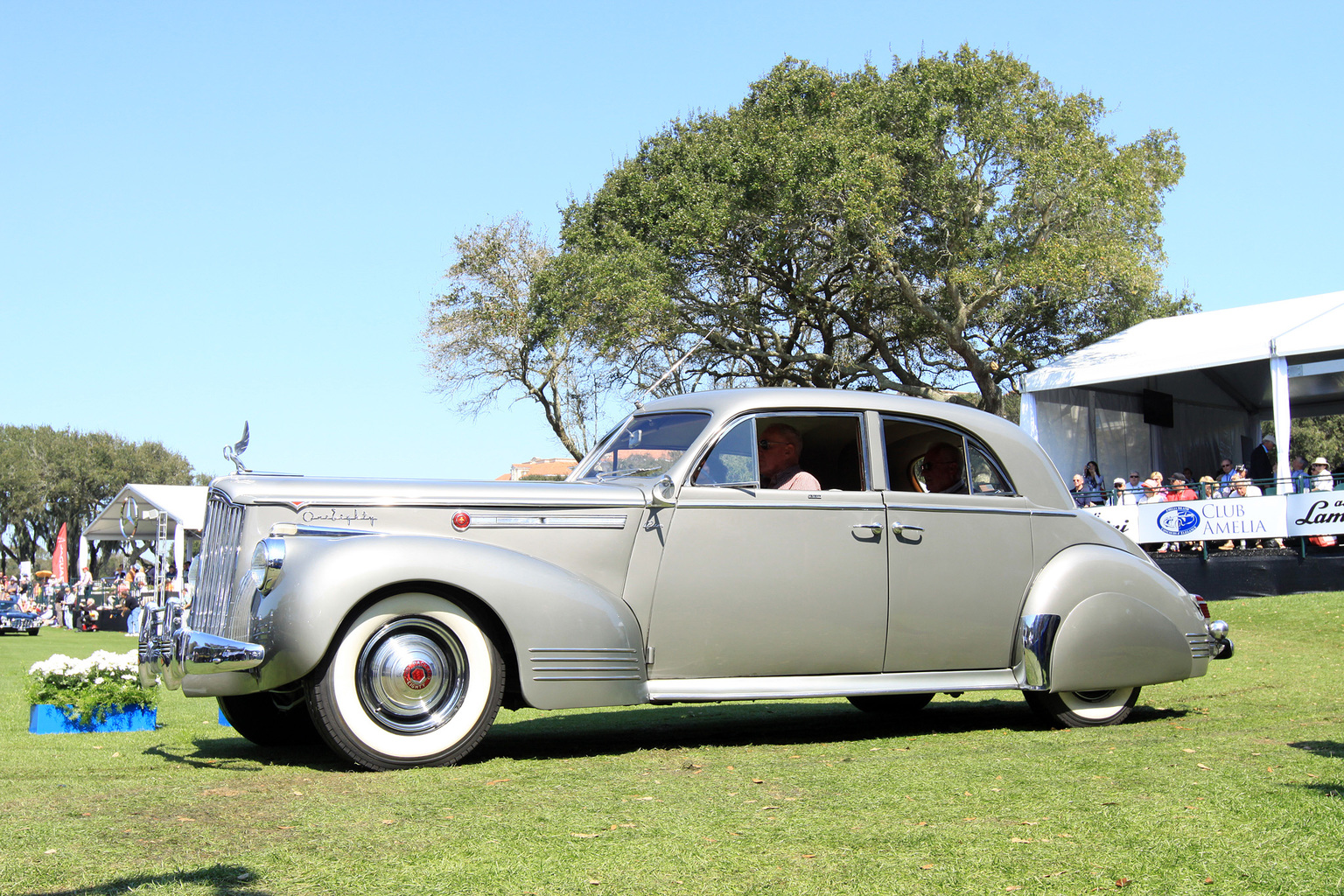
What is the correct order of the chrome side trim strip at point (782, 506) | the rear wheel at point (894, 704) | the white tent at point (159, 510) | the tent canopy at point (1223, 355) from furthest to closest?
the white tent at point (159, 510) → the tent canopy at point (1223, 355) → the rear wheel at point (894, 704) → the chrome side trim strip at point (782, 506)

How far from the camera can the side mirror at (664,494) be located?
5.63 metres

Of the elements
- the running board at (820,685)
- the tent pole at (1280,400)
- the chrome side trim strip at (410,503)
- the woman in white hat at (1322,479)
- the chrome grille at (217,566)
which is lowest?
the running board at (820,685)

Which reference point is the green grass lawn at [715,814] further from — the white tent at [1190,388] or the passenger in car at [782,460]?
the white tent at [1190,388]

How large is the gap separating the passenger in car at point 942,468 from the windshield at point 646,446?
1.48 metres

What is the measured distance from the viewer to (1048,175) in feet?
75.4

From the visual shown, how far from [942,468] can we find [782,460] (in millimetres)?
1084

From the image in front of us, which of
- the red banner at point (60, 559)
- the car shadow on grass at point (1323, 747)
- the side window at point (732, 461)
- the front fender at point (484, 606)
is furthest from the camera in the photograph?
the red banner at point (60, 559)

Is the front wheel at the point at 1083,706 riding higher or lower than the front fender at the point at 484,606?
lower

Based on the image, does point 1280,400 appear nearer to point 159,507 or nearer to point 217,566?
point 217,566

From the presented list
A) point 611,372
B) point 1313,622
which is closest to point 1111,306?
point 611,372

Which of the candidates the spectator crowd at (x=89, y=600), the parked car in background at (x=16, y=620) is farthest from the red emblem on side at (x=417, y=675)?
the parked car in background at (x=16, y=620)

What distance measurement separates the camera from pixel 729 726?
693 centimetres

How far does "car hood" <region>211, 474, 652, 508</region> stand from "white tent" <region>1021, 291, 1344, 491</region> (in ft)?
53.5

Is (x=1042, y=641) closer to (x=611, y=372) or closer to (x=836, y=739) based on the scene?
(x=836, y=739)
